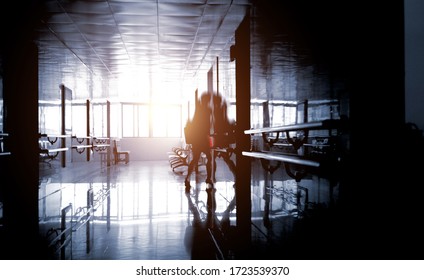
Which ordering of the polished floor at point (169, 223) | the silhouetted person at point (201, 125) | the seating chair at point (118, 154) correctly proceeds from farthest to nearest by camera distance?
the seating chair at point (118, 154) → the silhouetted person at point (201, 125) → the polished floor at point (169, 223)

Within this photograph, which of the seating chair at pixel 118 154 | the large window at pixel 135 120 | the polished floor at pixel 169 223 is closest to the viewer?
the polished floor at pixel 169 223

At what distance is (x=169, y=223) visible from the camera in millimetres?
3381

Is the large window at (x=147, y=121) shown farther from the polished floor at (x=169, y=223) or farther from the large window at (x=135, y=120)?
the polished floor at (x=169, y=223)

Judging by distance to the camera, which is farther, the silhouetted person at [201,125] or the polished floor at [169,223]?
the silhouetted person at [201,125]

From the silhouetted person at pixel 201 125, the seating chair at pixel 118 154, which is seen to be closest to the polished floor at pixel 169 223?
the silhouetted person at pixel 201 125

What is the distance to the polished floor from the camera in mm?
2502

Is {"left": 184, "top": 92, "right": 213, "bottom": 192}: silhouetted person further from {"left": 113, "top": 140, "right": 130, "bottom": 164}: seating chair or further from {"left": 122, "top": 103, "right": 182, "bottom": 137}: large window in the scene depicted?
{"left": 122, "top": 103, "right": 182, "bottom": 137}: large window

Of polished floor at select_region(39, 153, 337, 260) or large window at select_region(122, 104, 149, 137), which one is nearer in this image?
polished floor at select_region(39, 153, 337, 260)

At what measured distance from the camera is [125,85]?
1338cm

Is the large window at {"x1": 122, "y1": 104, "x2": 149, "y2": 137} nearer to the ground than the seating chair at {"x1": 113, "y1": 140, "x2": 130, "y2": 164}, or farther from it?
farther from it

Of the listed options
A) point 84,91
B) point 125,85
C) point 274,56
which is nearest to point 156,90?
point 125,85

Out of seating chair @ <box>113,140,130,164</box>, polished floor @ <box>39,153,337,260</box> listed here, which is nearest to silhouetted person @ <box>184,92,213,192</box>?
polished floor @ <box>39,153,337,260</box>

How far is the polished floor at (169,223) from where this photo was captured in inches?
98.5

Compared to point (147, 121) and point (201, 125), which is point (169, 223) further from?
point (147, 121)
